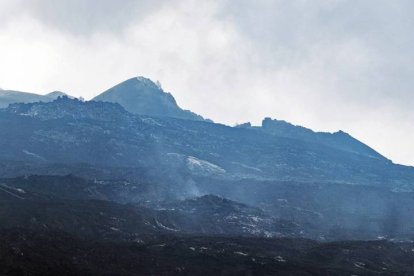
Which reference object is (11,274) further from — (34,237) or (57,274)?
(34,237)

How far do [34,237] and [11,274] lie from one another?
44.5 m

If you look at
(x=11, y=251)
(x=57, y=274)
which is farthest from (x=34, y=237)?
(x=57, y=274)

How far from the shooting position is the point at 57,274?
16588 cm

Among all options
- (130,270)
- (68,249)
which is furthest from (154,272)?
(68,249)

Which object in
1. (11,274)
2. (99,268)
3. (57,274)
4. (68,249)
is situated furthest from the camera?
(68,249)

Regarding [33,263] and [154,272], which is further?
[154,272]

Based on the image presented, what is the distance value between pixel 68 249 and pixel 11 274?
42654 millimetres

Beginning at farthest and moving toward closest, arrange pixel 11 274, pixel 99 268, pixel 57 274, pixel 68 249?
pixel 68 249
pixel 99 268
pixel 57 274
pixel 11 274

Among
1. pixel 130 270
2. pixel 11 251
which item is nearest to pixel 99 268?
pixel 130 270

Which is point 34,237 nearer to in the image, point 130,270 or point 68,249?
point 68,249

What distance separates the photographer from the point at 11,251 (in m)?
175

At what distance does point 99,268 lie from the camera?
608ft

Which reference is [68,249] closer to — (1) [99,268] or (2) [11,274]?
(1) [99,268]

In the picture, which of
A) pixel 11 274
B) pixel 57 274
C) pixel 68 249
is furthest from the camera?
pixel 68 249
